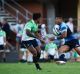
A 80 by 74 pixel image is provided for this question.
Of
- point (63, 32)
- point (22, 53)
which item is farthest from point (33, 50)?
point (22, 53)

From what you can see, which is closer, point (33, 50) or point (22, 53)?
point (33, 50)

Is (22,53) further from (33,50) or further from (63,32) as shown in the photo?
(63,32)

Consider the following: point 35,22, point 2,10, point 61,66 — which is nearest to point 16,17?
point 2,10

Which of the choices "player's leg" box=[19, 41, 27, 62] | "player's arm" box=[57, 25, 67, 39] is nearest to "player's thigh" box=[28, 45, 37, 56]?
"player's arm" box=[57, 25, 67, 39]

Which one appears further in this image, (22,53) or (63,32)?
(22,53)

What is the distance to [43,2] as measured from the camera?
34125mm

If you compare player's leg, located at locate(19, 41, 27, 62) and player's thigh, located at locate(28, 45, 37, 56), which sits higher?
player's thigh, located at locate(28, 45, 37, 56)

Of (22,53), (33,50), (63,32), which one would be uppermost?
(63,32)

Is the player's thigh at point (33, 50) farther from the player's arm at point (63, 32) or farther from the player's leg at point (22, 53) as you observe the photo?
the player's leg at point (22, 53)

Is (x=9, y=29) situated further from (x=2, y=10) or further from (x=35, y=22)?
(x=35, y=22)

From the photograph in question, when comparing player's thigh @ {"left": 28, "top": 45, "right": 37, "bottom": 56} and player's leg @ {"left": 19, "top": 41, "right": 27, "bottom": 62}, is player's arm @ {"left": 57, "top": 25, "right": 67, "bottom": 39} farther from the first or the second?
player's leg @ {"left": 19, "top": 41, "right": 27, "bottom": 62}

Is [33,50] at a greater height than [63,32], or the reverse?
[63,32]

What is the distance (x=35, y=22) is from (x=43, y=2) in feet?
49.6

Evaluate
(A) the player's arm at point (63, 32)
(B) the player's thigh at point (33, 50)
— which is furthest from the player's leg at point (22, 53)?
(A) the player's arm at point (63, 32)
